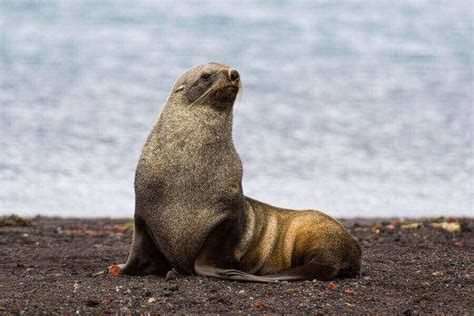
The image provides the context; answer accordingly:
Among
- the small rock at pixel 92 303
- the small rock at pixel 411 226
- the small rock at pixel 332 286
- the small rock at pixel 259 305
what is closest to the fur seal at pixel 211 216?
the small rock at pixel 332 286

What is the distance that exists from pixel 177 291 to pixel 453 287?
2535 millimetres

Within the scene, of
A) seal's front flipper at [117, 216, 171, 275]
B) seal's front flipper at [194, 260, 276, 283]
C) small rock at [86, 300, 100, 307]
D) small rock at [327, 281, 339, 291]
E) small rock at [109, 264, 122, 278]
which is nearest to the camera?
small rock at [86, 300, 100, 307]

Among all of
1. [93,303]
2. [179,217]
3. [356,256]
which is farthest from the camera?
[356,256]

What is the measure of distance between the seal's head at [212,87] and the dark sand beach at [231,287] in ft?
5.43

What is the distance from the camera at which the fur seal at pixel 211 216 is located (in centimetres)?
861

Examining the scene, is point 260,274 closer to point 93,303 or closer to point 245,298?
point 245,298

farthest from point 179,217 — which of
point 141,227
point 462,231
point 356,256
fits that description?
point 462,231

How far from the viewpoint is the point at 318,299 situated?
7926 mm

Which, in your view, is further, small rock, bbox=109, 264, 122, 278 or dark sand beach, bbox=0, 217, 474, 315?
small rock, bbox=109, 264, 122, 278

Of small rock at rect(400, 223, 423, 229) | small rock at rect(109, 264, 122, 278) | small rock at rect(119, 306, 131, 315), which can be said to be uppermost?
small rock at rect(119, 306, 131, 315)

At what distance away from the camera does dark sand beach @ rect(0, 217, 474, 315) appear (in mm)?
7596

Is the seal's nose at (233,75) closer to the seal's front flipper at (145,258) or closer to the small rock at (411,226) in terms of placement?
the seal's front flipper at (145,258)

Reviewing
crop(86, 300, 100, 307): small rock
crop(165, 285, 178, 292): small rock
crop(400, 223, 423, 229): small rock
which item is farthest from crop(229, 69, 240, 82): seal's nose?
crop(400, 223, 423, 229): small rock

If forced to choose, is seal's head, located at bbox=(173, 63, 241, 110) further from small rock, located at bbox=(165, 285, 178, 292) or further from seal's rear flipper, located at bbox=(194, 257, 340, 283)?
small rock, located at bbox=(165, 285, 178, 292)
